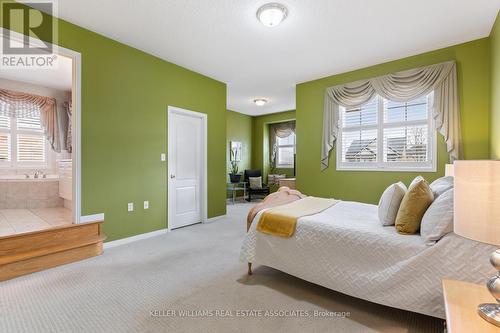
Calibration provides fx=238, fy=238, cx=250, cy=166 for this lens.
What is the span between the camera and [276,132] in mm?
8094

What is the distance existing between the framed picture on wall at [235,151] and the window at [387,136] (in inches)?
150

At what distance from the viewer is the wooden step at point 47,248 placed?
2395mm

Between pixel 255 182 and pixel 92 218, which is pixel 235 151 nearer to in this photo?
pixel 255 182

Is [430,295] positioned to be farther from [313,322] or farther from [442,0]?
[442,0]

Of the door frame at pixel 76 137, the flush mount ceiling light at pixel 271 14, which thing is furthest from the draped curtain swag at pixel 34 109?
the flush mount ceiling light at pixel 271 14

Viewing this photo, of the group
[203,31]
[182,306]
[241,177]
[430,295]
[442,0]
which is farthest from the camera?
[241,177]

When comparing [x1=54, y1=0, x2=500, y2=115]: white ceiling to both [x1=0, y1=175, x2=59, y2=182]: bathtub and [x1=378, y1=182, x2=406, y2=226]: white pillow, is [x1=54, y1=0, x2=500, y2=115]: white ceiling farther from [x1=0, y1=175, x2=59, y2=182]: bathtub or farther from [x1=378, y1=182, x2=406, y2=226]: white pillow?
[x1=0, y1=175, x2=59, y2=182]: bathtub

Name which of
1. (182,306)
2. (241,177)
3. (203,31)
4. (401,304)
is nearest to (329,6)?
(203,31)

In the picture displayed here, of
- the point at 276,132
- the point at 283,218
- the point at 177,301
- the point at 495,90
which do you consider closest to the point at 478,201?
the point at 283,218

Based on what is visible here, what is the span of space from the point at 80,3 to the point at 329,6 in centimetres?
263

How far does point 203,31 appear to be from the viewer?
3.01 m

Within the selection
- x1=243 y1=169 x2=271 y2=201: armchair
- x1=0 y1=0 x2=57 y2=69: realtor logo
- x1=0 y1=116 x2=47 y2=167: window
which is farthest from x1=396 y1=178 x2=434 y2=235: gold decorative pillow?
x1=0 y1=116 x2=47 y2=167: window

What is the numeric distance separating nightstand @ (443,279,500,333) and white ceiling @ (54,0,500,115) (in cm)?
263

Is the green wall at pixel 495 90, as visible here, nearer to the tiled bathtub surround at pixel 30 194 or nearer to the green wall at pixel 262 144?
the green wall at pixel 262 144
